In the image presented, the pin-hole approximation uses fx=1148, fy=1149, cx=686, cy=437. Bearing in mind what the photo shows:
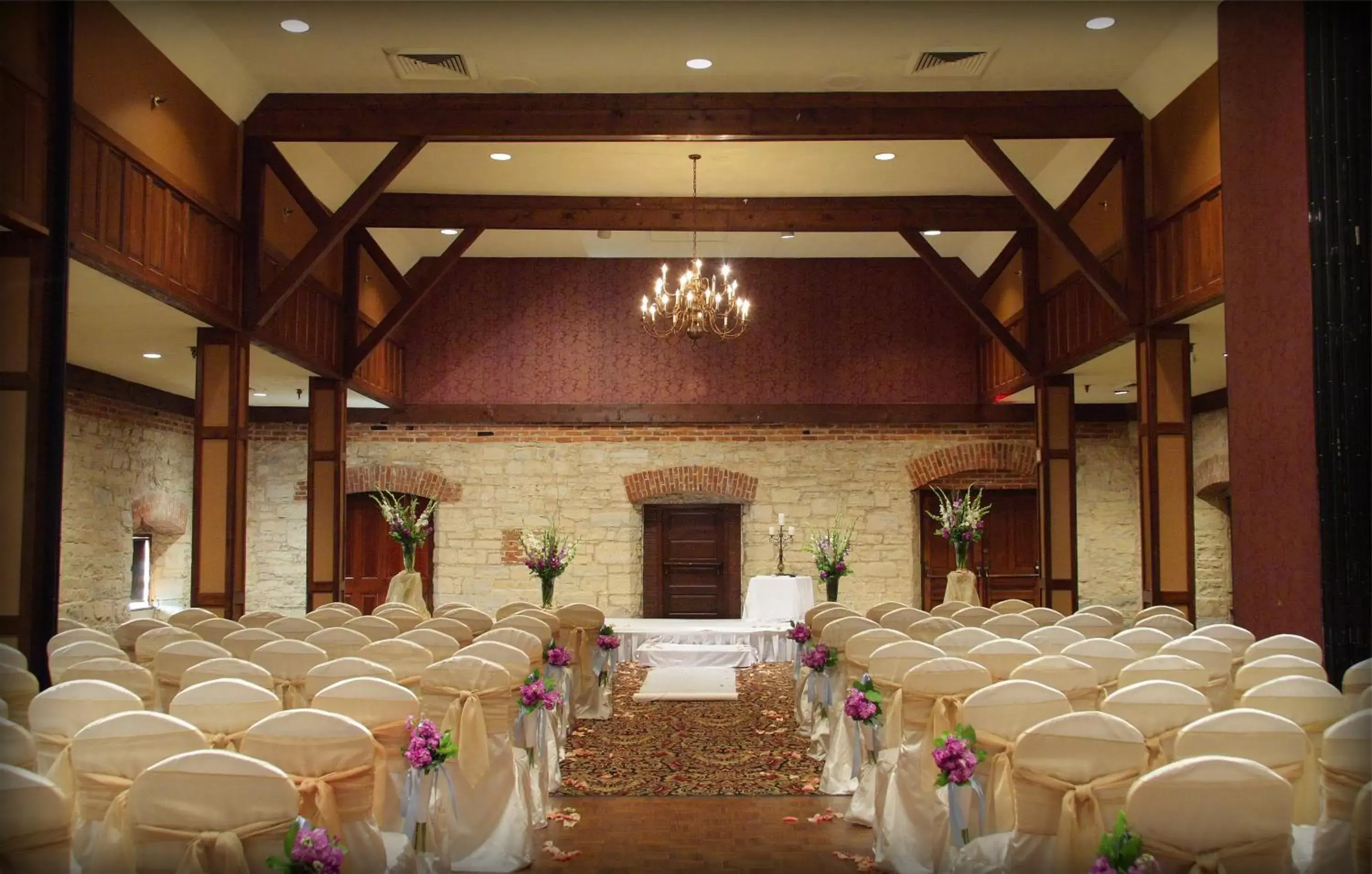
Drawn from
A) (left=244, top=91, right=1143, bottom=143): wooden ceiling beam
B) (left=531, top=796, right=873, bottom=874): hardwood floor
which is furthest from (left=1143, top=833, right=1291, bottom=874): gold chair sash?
(left=244, top=91, right=1143, bottom=143): wooden ceiling beam

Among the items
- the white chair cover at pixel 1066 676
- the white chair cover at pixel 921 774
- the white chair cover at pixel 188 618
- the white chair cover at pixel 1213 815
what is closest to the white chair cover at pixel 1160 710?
the white chair cover at pixel 1066 676

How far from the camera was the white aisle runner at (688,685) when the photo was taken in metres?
9.00

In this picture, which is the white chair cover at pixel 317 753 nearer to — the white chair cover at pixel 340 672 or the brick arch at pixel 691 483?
the white chair cover at pixel 340 672

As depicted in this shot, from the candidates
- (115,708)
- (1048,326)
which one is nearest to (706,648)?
(1048,326)

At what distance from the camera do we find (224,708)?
3887mm

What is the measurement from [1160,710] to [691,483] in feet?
33.7

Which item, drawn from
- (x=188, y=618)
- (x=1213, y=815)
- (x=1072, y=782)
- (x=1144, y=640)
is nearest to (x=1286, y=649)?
(x=1144, y=640)

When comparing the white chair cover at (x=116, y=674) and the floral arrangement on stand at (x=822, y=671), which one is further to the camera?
the floral arrangement on stand at (x=822, y=671)

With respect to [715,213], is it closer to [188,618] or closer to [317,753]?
[188,618]

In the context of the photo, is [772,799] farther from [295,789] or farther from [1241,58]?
[1241,58]

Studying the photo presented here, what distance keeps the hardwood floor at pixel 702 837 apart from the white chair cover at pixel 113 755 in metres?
1.95

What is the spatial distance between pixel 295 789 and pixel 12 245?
381cm

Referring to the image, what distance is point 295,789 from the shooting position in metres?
2.89

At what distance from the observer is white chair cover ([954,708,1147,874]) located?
10.9 feet
